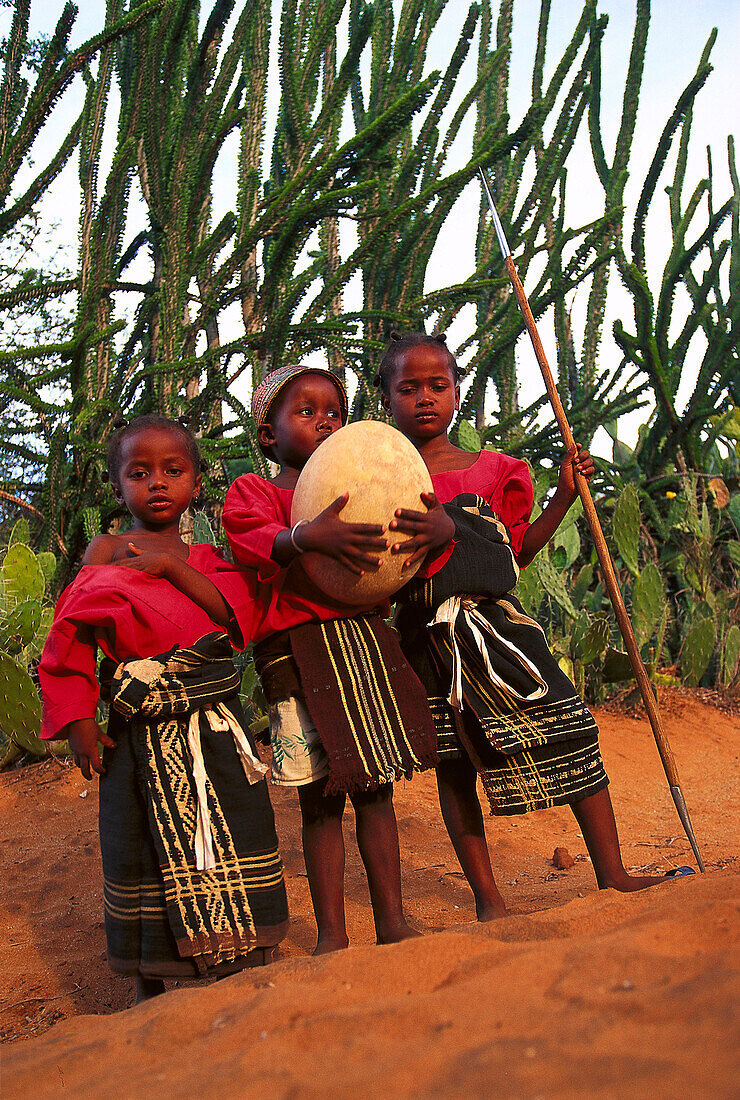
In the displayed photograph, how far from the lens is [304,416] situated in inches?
93.0

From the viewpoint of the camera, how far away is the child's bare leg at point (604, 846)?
2.26m

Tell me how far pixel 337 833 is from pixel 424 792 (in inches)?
85.8

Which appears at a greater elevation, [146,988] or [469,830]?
[469,830]

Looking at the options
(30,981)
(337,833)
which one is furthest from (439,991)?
(30,981)

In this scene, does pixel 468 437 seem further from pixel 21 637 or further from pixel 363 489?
pixel 363 489

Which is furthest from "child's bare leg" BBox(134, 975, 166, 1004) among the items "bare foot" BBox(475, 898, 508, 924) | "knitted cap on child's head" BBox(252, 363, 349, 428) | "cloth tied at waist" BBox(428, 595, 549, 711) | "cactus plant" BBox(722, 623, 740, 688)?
"cactus plant" BBox(722, 623, 740, 688)

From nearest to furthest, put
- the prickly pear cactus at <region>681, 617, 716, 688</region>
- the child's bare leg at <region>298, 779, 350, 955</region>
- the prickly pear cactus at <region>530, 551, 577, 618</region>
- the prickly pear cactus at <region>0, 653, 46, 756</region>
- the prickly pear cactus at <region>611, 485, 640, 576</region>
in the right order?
1. the child's bare leg at <region>298, 779, 350, 955</region>
2. the prickly pear cactus at <region>0, 653, 46, 756</region>
3. the prickly pear cactus at <region>530, 551, 577, 618</region>
4. the prickly pear cactus at <region>611, 485, 640, 576</region>
5. the prickly pear cactus at <region>681, 617, 716, 688</region>

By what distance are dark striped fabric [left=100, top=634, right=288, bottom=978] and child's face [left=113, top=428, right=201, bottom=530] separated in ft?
1.33

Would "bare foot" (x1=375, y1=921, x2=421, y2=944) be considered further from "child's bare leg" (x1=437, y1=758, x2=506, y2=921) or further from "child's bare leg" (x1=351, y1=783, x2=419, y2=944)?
"child's bare leg" (x1=437, y1=758, x2=506, y2=921)

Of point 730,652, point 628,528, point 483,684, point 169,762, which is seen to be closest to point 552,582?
point 628,528

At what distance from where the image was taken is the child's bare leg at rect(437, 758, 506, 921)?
2271 mm

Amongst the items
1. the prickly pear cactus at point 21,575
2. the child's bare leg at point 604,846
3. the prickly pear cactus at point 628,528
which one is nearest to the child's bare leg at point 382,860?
the child's bare leg at point 604,846

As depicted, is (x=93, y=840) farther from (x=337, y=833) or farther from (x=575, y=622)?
(x=575, y=622)

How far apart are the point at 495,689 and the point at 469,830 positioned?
0.39 meters
